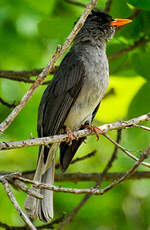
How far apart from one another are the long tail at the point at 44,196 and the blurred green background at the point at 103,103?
1.15 feet

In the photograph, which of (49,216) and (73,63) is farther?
(73,63)

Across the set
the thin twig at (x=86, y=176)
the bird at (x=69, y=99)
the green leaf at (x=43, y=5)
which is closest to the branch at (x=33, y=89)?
the bird at (x=69, y=99)

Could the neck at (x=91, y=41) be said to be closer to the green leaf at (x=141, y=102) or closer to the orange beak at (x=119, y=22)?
the orange beak at (x=119, y=22)

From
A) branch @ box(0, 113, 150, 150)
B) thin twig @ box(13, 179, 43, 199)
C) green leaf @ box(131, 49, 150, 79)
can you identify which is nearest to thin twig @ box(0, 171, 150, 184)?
branch @ box(0, 113, 150, 150)

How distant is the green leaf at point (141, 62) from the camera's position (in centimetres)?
472

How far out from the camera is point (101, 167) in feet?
20.4

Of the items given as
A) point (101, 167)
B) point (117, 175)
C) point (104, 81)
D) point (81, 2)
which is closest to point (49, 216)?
point (117, 175)

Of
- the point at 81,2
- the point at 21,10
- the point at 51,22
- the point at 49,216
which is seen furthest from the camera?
the point at 21,10

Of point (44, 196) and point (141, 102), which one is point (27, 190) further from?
point (141, 102)

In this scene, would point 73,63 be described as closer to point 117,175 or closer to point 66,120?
point 66,120

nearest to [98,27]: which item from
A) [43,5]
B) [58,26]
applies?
[43,5]

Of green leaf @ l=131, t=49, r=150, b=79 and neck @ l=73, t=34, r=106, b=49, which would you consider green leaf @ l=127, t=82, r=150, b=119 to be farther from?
neck @ l=73, t=34, r=106, b=49

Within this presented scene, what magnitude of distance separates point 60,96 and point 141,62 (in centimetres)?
88

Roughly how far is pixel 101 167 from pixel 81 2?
2.15 metres
